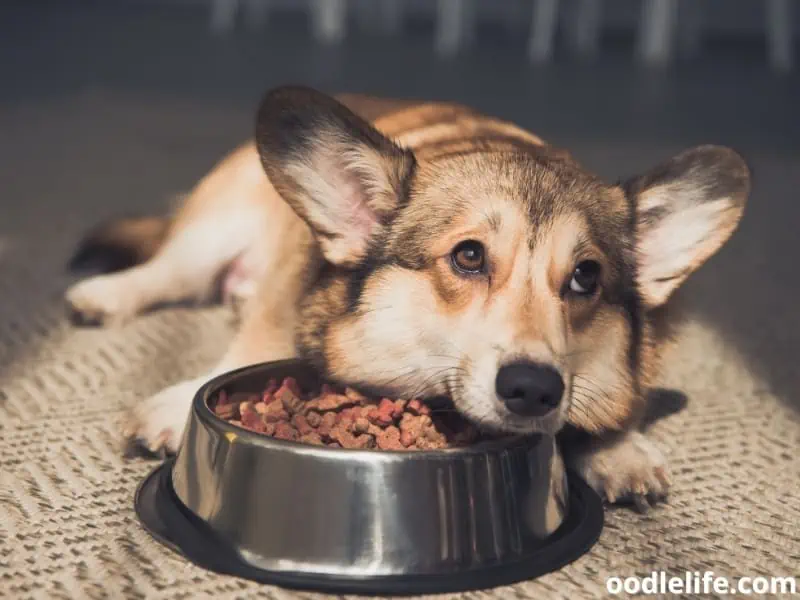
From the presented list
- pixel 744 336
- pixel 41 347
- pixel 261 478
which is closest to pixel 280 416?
pixel 261 478

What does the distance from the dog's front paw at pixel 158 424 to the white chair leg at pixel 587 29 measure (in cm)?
663

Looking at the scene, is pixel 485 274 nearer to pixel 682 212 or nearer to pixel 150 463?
pixel 682 212

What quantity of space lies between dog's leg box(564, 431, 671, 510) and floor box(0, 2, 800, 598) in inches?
1.2

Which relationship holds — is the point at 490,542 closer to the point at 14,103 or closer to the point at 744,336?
the point at 744,336

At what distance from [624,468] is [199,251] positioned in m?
1.05

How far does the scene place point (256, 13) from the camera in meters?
9.36

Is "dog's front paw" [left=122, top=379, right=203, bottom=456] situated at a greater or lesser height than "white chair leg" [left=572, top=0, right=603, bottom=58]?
lesser

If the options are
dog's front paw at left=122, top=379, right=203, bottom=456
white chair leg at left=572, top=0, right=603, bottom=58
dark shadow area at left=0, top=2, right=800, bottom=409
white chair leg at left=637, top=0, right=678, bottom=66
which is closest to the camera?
dog's front paw at left=122, top=379, right=203, bottom=456

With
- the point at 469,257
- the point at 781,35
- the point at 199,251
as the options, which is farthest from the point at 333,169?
the point at 781,35

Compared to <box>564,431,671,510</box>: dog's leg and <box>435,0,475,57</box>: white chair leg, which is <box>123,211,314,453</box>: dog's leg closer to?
<box>564,431,671,510</box>: dog's leg

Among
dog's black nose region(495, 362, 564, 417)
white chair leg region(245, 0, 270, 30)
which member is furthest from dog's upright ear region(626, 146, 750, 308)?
white chair leg region(245, 0, 270, 30)

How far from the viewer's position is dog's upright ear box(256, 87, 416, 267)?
159cm

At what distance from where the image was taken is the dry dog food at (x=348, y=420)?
55.1 inches

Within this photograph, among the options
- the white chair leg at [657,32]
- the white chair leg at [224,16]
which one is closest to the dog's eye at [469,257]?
the white chair leg at [657,32]
